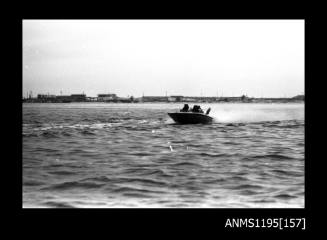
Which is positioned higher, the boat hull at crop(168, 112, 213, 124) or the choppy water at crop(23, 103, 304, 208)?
the boat hull at crop(168, 112, 213, 124)

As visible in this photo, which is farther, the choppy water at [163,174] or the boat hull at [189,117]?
the boat hull at [189,117]

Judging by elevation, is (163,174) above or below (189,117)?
below

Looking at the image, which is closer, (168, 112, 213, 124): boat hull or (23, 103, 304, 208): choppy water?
(23, 103, 304, 208): choppy water

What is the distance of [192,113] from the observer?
3734cm

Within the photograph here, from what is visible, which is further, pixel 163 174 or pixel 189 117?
pixel 189 117

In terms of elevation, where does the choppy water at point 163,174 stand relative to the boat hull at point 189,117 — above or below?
below

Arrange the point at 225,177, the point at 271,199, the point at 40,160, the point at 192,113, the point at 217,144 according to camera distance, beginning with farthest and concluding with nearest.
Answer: the point at 192,113
the point at 217,144
the point at 40,160
the point at 225,177
the point at 271,199
